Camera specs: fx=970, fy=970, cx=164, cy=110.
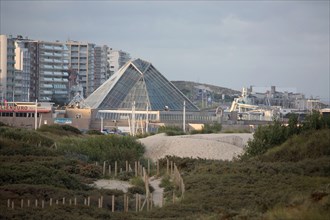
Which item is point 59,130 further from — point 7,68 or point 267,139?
point 7,68

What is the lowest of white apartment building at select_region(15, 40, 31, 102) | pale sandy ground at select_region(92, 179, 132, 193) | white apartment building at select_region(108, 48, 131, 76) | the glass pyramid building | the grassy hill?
pale sandy ground at select_region(92, 179, 132, 193)

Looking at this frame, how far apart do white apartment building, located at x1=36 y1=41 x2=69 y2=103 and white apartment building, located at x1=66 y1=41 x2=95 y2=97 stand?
7.03m

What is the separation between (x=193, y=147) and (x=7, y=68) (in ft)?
244

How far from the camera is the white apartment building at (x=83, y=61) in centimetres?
16050

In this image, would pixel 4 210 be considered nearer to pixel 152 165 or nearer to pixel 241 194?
pixel 241 194

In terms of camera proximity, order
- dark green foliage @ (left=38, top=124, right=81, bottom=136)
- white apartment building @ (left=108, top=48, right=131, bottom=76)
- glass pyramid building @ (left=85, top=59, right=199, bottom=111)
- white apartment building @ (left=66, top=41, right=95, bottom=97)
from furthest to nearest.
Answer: white apartment building @ (left=108, top=48, right=131, bottom=76) → white apartment building @ (left=66, top=41, right=95, bottom=97) → glass pyramid building @ (left=85, top=59, right=199, bottom=111) → dark green foliage @ (left=38, top=124, right=81, bottom=136)

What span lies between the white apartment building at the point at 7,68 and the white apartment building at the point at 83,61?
25.1 meters

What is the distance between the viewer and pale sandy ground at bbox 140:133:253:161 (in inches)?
2360

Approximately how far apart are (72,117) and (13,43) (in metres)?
35.2

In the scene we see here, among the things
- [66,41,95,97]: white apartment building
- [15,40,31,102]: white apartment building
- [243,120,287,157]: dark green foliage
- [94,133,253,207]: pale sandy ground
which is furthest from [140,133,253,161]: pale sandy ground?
[66,41,95,97]: white apartment building

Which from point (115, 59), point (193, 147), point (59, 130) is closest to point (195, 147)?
point (193, 147)

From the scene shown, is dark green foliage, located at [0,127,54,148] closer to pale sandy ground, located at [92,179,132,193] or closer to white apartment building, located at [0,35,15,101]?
pale sandy ground, located at [92,179,132,193]

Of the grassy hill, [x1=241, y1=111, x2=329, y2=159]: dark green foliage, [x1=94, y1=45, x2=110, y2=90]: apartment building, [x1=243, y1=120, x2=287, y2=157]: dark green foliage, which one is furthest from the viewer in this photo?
[x1=94, y1=45, x2=110, y2=90]: apartment building

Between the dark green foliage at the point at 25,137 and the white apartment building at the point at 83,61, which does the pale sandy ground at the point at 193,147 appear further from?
the white apartment building at the point at 83,61
